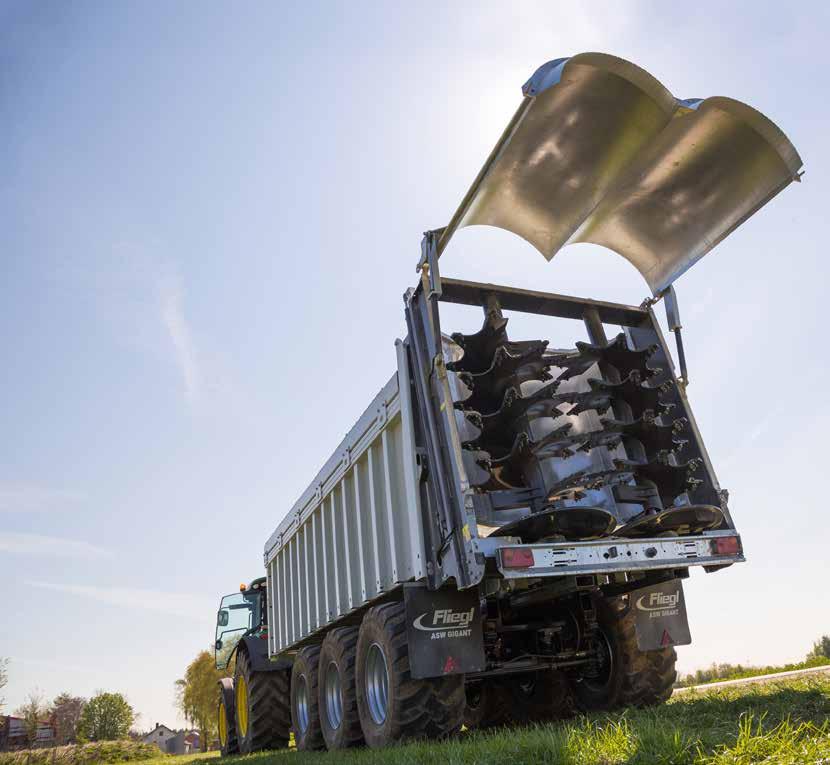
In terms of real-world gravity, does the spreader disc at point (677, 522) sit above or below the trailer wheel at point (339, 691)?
above

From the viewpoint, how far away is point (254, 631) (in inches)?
483

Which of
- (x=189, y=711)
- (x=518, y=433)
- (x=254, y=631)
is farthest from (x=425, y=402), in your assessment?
(x=189, y=711)

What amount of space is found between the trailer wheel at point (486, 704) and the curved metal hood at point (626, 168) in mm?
4239

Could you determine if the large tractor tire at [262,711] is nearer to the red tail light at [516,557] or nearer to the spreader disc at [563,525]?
the spreader disc at [563,525]

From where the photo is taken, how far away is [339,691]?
692 cm

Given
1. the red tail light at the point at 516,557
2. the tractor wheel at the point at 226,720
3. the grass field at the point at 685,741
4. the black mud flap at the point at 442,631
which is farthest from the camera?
the tractor wheel at the point at 226,720

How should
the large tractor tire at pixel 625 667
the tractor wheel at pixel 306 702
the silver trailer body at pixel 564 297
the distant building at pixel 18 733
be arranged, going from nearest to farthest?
the silver trailer body at pixel 564 297 < the large tractor tire at pixel 625 667 < the tractor wheel at pixel 306 702 < the distant building at pixel 18 733

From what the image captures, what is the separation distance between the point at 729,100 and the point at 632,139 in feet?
2.41

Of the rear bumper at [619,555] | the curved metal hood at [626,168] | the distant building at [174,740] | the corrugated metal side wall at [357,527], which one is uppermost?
the curved metal hood at [626,168]

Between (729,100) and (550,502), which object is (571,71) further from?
(550,502)

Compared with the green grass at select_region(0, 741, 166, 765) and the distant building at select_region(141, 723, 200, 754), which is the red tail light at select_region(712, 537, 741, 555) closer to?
the green grass at select_region(0, 741, 166, 765)

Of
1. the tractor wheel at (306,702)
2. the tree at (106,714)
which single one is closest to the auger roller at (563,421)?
the tractor wheel at (306,702)

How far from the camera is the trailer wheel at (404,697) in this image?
18.0ft

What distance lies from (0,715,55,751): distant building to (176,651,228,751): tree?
621 centimetres
